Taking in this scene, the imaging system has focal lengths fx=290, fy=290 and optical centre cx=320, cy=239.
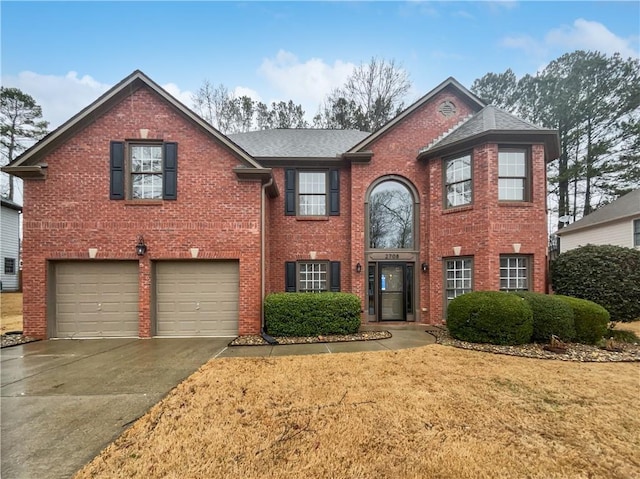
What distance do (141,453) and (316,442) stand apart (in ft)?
5.53

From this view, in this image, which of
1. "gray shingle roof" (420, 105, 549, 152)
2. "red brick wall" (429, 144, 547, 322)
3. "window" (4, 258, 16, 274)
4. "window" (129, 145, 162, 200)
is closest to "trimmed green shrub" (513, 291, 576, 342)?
"red brick wall" (429, 144, 547, 322)

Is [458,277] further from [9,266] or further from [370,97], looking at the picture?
[9,266]

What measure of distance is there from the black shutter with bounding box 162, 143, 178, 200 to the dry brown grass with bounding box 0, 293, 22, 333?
645cm

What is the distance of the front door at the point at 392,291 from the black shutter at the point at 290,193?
3692 mm

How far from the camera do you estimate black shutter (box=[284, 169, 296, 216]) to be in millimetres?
10266

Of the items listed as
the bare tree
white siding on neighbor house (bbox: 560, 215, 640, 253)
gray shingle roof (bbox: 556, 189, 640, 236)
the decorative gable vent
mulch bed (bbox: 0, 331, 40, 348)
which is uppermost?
the bare tree

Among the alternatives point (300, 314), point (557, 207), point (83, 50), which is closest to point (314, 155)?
point (300, 314)

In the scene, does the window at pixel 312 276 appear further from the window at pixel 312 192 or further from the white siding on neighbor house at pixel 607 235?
the white siding on neighbor house at pixel 607 235

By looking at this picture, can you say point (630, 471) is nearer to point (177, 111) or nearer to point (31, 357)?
point (31, 357)

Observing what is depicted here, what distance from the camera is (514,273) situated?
8.72 meters

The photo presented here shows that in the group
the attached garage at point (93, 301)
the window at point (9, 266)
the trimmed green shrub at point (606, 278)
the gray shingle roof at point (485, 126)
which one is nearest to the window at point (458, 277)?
the trimmed green shrub at point (606, 278)

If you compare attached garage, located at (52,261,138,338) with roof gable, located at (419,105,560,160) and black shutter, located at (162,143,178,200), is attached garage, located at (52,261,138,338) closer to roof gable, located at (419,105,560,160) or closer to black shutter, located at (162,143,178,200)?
black shutter, located at (162,143,178,200)

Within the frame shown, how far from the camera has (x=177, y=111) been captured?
26.7 ft

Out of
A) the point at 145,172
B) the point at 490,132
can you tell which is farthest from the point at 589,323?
the point at 145,172
